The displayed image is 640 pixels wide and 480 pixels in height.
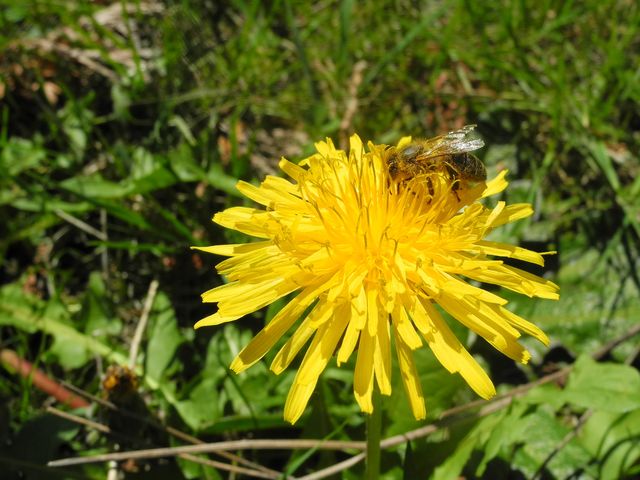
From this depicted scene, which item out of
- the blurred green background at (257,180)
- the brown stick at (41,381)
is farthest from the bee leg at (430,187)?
the brown stick at (41,381)

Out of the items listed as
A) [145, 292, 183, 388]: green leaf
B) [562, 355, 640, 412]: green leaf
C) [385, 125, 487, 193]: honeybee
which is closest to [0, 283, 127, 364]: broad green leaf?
[145, 292, 183, 388]: green leaf

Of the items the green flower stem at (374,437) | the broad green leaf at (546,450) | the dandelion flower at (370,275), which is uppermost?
the dandelion flower at (370,275)

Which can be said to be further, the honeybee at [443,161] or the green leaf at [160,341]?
the green leaf at [160,341]

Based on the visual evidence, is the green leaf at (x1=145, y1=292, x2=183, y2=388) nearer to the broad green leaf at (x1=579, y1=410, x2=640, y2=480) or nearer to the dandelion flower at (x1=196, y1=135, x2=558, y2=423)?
the dandelion flower at (x1=196, y1=135, x2=558, y2=423)

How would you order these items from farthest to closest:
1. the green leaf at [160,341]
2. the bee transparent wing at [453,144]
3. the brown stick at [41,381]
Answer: the green leaf at [160,341], the brown stick at [41,381], the bee transparent wing at [453,144]

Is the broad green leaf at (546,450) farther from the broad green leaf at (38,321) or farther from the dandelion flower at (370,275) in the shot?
the broad green leaf at (38,321)

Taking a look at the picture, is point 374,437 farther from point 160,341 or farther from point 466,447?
point 160,341

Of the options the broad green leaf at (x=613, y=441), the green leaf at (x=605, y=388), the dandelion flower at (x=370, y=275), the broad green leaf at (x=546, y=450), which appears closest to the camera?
the dandelion flower at (x=370, y=275)

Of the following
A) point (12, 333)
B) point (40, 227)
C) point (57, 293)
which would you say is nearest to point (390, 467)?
point (57, 293)

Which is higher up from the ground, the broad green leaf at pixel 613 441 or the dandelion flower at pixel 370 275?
the dandelion flower at pixel 370 275
